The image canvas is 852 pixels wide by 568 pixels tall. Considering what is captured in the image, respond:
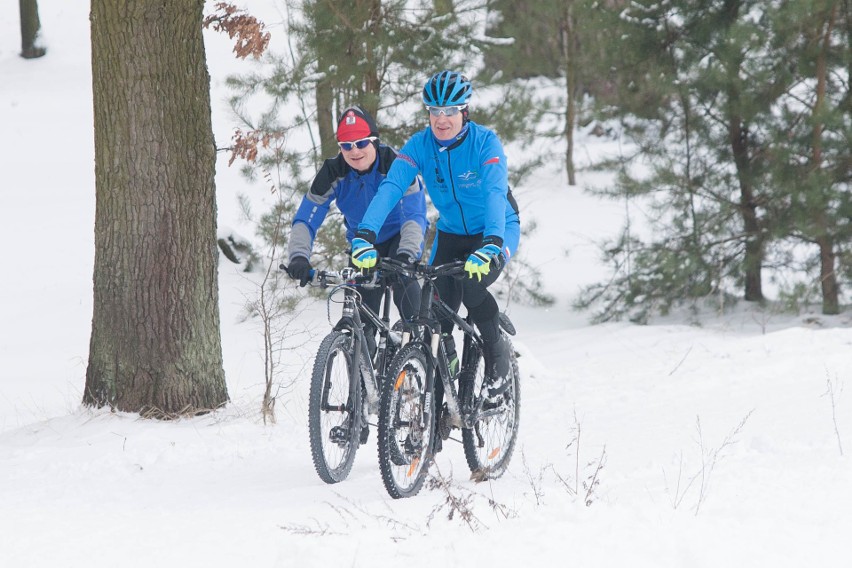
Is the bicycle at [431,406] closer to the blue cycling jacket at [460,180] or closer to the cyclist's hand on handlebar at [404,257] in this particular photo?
the cyclist's hand on handlebar at [404,257]

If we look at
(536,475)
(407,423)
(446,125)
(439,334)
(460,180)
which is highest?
(446,125)

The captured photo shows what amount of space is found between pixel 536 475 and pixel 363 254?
160cm

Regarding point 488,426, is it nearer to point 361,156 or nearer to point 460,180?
point 460,180

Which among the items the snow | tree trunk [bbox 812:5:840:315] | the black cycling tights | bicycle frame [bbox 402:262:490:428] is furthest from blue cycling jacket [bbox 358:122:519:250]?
tree trunk [bbox 812:5:840:315]

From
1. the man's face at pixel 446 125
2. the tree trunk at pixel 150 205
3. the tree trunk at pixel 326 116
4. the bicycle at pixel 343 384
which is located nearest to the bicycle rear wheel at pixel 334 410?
the bicycle at pixel 343 384

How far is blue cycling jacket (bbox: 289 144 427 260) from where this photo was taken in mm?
5031

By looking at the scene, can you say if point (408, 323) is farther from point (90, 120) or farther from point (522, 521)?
point (90, 120)

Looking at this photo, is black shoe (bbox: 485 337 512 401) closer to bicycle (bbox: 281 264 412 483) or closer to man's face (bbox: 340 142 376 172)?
bicycle (bbox: 281 264 412 483)

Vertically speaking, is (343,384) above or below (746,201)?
below

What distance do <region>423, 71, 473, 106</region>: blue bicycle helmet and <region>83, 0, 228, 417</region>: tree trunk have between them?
2.23 meters

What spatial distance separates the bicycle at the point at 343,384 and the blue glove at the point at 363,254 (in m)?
0.18

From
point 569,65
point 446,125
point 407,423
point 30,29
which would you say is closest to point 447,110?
point 446,125

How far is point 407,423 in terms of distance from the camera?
4.43 metres

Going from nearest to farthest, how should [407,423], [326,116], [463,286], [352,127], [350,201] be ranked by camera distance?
1. [407,423]
2. [463,286]
3. [352,127]
4. [350,201]
5. [326,116]
